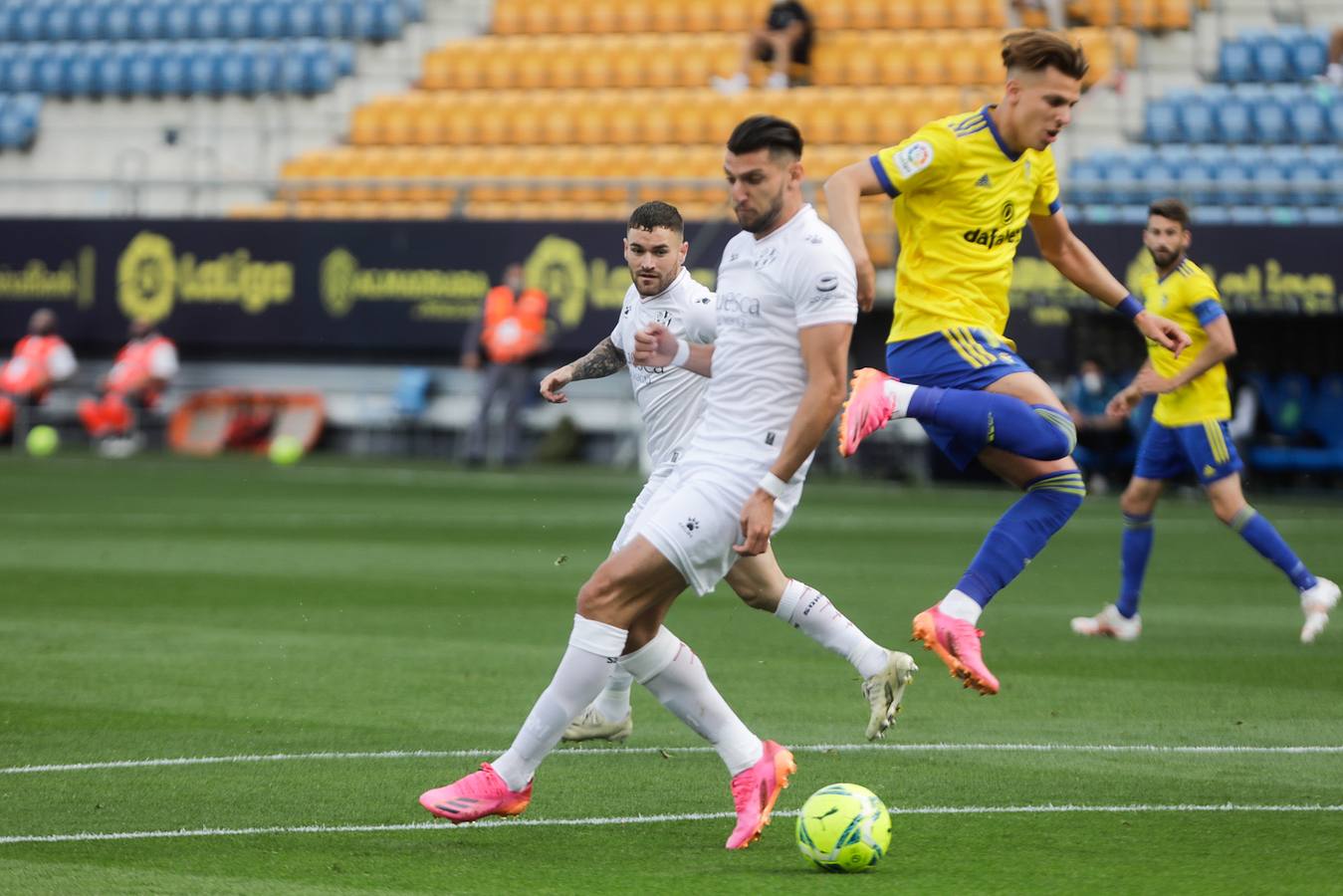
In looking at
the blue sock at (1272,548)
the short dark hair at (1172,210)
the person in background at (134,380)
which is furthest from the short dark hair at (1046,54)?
the person in background at (134,380)

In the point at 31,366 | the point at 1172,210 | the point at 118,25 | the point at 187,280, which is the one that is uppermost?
the point at 118,25

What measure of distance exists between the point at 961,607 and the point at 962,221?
4.42 feet

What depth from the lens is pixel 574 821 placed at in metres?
6.22

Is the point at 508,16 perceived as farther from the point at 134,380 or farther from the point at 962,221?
the point at 962,221

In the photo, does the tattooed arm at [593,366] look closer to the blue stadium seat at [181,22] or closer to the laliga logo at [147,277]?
the laliga logo at [147,277]

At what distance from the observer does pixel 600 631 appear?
5.80 metres

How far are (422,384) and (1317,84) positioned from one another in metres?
11.8

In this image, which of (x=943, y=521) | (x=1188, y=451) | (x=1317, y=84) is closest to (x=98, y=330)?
(x=943, y=521)

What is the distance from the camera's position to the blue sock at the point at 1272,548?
36.0 ft

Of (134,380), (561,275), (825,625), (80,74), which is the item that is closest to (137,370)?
(134,380)

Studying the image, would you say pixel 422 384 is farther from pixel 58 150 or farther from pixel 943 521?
pixel 943 521

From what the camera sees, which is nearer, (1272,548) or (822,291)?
(822,291)

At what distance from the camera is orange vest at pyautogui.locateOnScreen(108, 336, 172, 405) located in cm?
2777

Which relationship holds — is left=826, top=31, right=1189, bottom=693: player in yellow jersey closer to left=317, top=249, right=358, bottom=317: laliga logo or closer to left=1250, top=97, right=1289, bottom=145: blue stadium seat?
left=1250, top=97, right=1289, bottom=145: blue stadium seat
